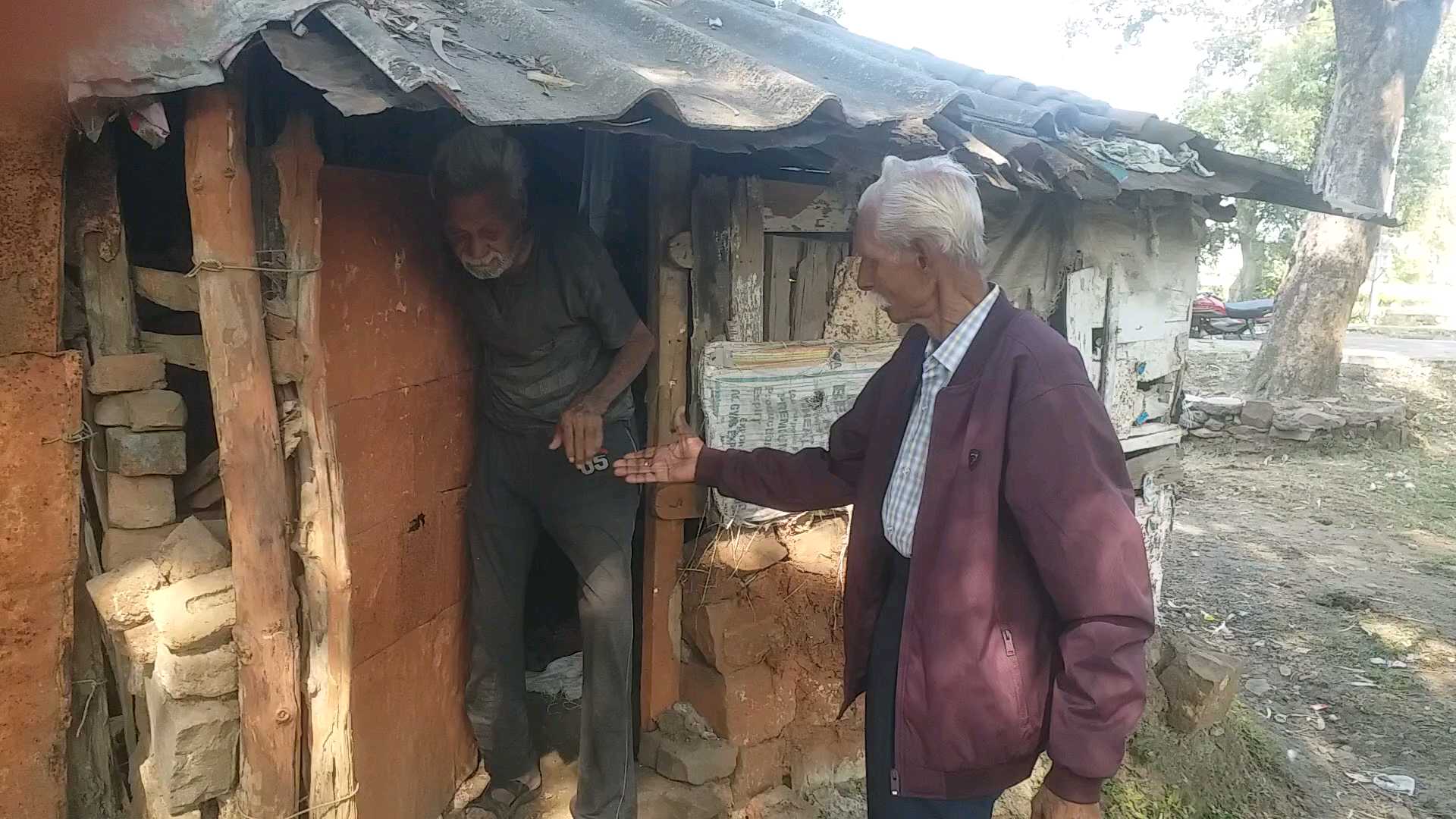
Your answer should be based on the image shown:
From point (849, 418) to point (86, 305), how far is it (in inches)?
84.0

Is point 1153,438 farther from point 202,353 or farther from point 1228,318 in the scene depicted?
point 1228,318

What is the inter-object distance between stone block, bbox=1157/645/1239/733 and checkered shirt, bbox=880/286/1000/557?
3.50 metres

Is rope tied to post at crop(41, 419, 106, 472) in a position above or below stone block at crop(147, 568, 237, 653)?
above

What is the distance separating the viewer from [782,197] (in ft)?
11.6

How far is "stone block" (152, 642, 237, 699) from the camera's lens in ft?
8.08

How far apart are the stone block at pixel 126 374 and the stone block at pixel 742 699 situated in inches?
86.9

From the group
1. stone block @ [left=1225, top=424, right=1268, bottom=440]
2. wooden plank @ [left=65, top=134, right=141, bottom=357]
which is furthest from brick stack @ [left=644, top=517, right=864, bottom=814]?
stone block @ [left=1225, top=424, right=1268, bottom=440]

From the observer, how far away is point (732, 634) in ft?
12.0

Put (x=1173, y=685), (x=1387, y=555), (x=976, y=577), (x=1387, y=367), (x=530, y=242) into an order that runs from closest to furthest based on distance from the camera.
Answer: (x=976, y=577), (x=530, y=242), (x=1173, y=685), (x=1387, y=555), (x=1387, y=367)

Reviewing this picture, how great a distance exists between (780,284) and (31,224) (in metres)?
2.41

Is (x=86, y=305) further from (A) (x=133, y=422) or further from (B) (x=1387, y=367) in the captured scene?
(B) (x=1387, y=367)

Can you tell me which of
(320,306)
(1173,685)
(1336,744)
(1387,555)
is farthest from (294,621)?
(1387,555)

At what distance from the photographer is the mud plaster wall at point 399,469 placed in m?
2.72

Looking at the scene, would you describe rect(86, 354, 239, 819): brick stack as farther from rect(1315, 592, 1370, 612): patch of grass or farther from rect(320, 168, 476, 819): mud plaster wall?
rect(1315, 592, 1370, 612): patch of grass
